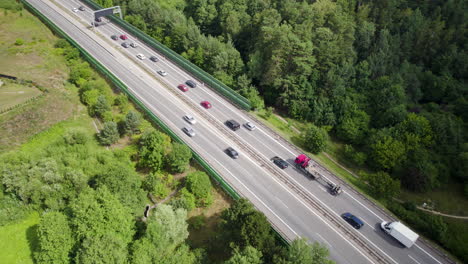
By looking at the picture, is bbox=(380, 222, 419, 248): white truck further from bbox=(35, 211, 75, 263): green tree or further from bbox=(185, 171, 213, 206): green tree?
bbox=(35, 211, 75, 263): green tree

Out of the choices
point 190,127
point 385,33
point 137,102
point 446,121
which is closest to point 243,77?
point 190,127

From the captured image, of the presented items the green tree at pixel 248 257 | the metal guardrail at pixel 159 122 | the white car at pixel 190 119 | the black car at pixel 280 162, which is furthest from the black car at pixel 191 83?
the green tree at pixel 248 257

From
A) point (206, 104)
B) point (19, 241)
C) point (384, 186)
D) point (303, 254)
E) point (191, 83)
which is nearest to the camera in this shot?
point (303, 254)

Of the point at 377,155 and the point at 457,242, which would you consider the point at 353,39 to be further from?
the point at 457,242

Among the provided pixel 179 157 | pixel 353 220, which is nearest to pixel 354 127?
pixel 353 220

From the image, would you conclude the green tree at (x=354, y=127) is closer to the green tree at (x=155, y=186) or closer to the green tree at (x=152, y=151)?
the green tree at (x=152, y=151)

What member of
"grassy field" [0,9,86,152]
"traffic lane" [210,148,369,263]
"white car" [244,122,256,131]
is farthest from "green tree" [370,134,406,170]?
"grassy field" [0,9,86,152]

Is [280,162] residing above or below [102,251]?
above

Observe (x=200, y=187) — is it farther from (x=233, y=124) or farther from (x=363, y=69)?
(x=363, y=69)
